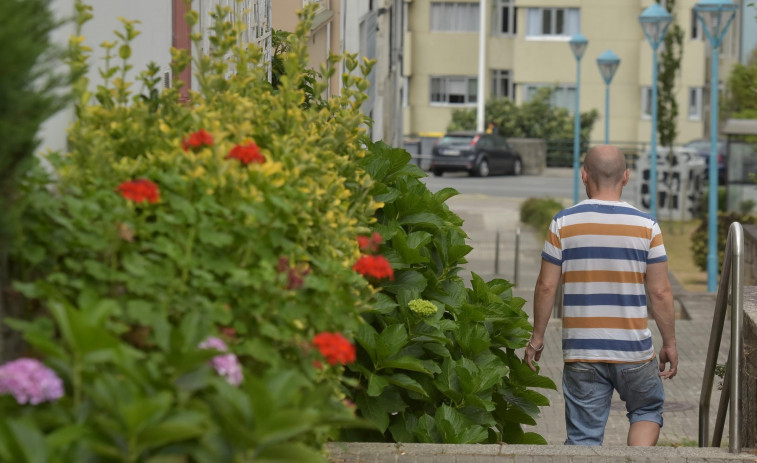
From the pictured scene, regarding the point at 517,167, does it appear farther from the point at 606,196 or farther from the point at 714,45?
the point at 606,196

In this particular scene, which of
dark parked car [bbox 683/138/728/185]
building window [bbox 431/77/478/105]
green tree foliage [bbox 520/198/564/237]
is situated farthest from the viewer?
building window [bbox 431/77/478/105]

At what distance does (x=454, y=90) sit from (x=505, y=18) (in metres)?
3.28

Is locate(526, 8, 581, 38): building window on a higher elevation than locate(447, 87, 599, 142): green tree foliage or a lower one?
higher

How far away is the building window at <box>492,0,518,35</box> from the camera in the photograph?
167 ft

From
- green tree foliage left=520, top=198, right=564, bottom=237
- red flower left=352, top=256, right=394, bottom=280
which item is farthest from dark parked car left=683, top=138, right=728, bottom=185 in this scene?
red flower left=352, top=256, right=394, bottom=280

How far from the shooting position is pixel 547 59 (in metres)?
49.9

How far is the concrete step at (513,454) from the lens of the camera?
454 cm

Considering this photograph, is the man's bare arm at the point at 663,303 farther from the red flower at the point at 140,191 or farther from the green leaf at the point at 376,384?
the red flower at the point at 140,191

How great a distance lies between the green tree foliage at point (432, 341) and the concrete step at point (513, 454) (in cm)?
22

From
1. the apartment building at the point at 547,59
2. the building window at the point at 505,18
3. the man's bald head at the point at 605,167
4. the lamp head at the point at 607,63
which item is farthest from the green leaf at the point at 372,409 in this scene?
the building window at the point at 505,18

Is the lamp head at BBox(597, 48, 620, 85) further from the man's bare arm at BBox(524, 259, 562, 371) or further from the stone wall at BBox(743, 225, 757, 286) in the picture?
the man's bare arm at BBox(524, 259, 562, 371)

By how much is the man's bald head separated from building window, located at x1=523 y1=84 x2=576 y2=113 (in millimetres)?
44705

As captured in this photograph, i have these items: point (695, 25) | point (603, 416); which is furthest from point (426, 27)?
point (603, 416)

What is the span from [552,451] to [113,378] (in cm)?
255
